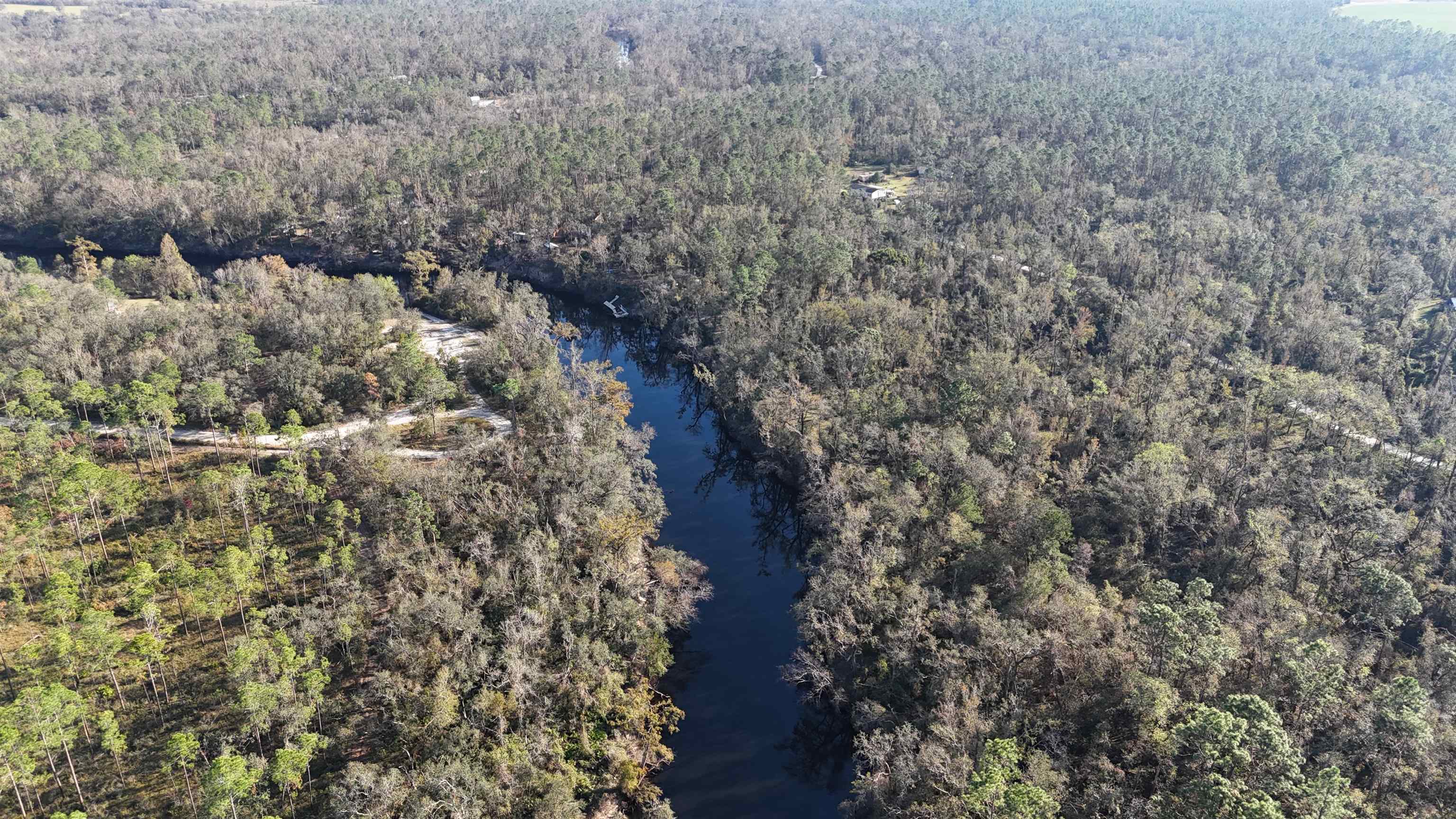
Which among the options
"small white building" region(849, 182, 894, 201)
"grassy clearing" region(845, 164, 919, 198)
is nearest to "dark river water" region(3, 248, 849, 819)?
"small white building" region(849, 182, 894, 201)

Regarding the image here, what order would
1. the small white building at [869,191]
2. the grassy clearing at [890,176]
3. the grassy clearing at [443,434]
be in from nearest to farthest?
the grassy clearing at [443,434] < the small white building at [869,191] < the grassy clearing at [890,176]

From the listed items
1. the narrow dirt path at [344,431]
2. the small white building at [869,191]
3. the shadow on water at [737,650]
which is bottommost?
the shadow on water at [737,650]

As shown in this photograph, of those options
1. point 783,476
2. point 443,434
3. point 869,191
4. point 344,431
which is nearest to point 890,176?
point 869,191

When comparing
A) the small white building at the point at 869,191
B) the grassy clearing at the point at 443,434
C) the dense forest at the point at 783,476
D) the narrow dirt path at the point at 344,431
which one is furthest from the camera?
the small white building at the point at 869,191

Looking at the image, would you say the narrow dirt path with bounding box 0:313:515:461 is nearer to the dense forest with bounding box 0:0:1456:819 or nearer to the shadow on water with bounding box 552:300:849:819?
the dense forest with bounding box 0:0:1456:819

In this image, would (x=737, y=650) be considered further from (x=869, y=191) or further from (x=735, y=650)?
(x=869, y=191)

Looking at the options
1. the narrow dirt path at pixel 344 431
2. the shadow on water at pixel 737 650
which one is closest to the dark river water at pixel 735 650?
the shadow on water at pixel 737 650

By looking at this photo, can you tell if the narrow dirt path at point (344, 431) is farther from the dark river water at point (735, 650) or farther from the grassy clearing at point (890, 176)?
the grassy clearing at point (890, 176)

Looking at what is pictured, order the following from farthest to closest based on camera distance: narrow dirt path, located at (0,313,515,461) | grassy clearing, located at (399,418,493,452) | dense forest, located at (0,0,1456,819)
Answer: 1. grassy clearing, located at (399,418,493,452)
2. narrow dirt path, located at (0,313,515,461)
3. dense forest, located at (0,0,1456,819)
